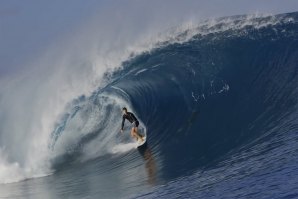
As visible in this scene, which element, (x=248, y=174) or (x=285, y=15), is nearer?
(x=248, y=174)

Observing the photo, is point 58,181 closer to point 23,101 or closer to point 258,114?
point 258,114

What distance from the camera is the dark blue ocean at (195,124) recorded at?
9.79 metres

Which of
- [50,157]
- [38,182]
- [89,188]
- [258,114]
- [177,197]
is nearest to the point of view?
[177,197]

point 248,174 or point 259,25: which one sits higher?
point 259,25

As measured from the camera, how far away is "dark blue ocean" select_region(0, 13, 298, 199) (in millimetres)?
9789

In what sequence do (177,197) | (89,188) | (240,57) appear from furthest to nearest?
(240,57)
(89,188)
(177,197)

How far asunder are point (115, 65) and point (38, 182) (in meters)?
6.43

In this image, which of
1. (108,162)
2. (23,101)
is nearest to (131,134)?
(108,162)

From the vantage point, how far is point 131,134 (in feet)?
49.8

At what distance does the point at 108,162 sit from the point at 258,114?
148 inches

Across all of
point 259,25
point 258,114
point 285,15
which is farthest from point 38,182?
point 285,15

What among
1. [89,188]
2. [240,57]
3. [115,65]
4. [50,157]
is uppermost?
[115,65]

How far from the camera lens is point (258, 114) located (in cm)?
1373

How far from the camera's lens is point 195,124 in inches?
576
